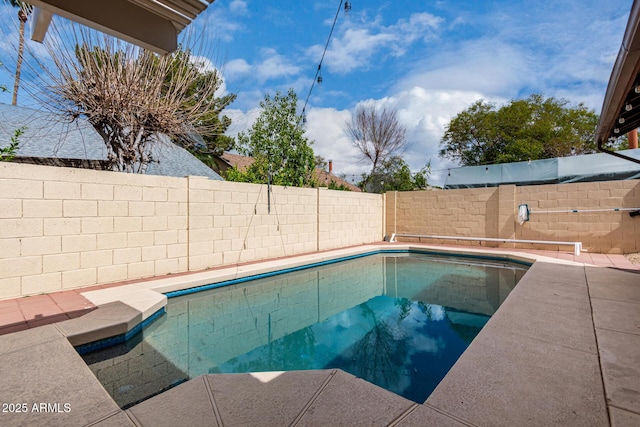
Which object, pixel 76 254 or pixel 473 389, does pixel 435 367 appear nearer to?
pixel 473 389

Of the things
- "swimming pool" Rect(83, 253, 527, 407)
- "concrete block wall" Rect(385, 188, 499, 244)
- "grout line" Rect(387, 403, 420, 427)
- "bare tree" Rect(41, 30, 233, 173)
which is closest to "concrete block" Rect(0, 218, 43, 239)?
"swimming pool" Rect(83, 253, 527, 407)

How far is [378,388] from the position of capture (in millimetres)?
1812

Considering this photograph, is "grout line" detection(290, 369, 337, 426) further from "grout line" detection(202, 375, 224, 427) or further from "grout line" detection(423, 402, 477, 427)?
"grout line" detection(423, 402, 477, 427)

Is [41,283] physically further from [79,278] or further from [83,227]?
[83,227]

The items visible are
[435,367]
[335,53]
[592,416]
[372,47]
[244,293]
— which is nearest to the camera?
[592,416]

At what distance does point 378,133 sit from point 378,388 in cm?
1484

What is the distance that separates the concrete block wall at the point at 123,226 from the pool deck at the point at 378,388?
1.04 m

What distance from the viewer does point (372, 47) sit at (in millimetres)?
7457

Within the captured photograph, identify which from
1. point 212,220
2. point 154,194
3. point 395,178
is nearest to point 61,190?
point 154,194

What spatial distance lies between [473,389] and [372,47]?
7.78 metres

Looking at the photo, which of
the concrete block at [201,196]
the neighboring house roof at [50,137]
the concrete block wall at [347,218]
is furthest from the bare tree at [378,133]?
the concrete block at [201,196]

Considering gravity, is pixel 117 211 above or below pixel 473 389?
above

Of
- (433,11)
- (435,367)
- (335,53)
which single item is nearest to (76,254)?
(435,367)

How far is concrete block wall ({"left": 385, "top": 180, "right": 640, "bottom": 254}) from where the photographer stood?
6832 mm
